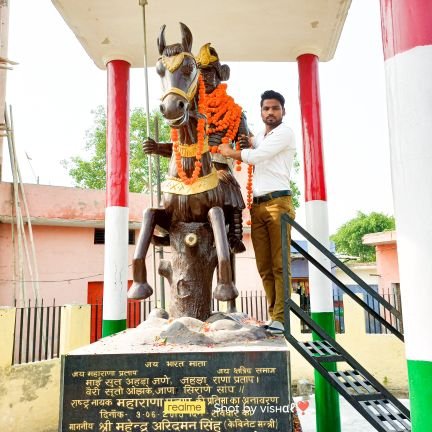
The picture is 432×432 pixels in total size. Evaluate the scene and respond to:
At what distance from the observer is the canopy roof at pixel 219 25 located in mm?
4875

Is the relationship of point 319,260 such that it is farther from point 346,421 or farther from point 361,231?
point 361,231

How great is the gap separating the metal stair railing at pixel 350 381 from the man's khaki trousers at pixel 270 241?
0.37 meters

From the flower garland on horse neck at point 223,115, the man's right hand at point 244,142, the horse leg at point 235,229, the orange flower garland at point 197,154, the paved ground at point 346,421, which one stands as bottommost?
the paved ground at point 346,421

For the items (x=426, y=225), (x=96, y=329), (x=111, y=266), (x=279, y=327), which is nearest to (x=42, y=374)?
(x=96, y=329)

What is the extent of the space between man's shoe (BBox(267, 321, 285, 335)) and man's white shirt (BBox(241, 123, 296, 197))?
3.46ft

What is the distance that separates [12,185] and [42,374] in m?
5.75

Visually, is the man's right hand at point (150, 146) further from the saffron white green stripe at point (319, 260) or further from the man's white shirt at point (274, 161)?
the saffron white green stripe at point (319, 260)

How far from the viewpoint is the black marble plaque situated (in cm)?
233

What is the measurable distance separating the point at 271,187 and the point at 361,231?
3276 centimetres

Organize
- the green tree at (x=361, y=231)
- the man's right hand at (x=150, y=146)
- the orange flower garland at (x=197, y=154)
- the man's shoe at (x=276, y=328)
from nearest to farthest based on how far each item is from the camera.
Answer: the man's shoe at (x=276, y=328) → the orange flower garland at (x=197, y=154) → the man's right hand at (x=150, y=146) → the green tree at (x=361, y=231)

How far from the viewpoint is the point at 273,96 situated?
12.2 feet

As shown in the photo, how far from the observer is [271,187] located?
11.8ft

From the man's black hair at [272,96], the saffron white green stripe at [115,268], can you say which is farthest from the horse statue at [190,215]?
the saffron white green stripe at [115,268]

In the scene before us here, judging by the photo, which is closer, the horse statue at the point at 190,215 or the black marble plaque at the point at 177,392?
the black marble plaque at the point at 177,392
